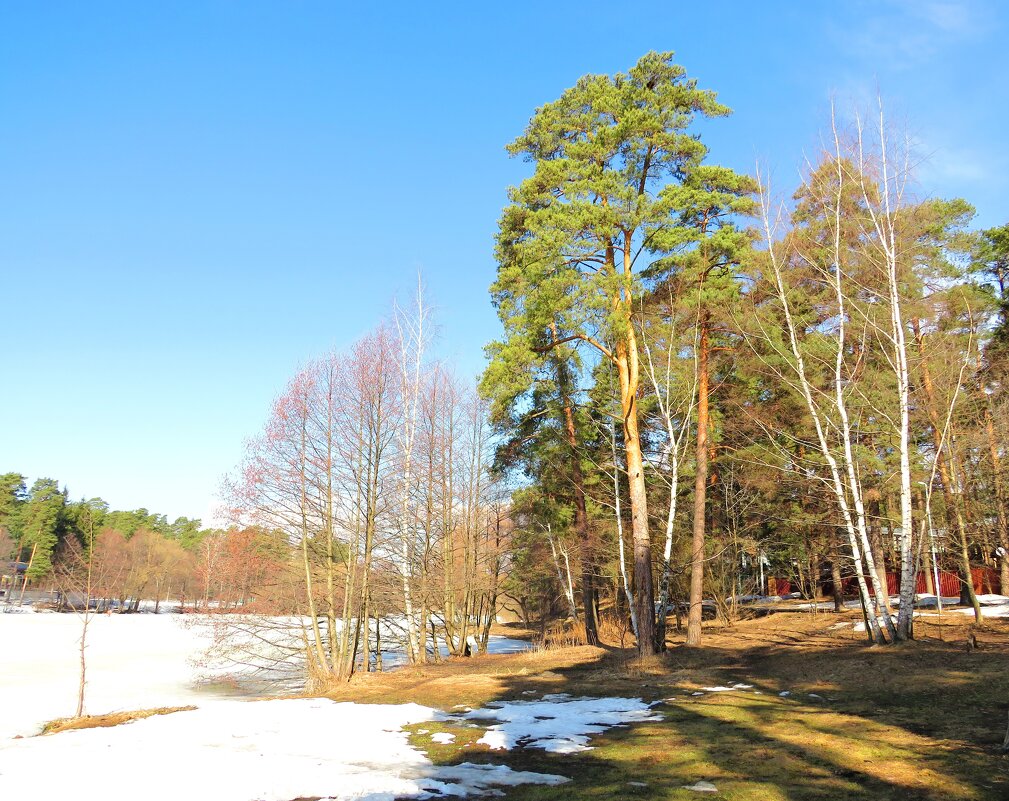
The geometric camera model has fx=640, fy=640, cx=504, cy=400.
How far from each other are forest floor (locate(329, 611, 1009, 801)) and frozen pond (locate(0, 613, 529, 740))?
8159 millimetres

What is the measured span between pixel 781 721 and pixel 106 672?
93.3 feet

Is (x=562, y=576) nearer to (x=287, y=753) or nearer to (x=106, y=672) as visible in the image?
(x=106, y=672)

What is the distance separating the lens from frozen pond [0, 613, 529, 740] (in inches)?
683

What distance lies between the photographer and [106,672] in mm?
26328

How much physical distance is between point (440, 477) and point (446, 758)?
1658 cm

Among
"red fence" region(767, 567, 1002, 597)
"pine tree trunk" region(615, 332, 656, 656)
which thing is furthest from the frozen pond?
"red fence" region(767, 567, 1002, 597)

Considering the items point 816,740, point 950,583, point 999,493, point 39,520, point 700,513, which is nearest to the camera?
point 816,740

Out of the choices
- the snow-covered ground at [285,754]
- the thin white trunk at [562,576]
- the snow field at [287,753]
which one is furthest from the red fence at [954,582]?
the snow-covered ground at [285,754]

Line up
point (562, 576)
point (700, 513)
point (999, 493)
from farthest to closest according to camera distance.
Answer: point (562, 576), point (700, 513), point (999, 493)

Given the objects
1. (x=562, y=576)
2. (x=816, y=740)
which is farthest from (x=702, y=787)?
(x=562, y=576)

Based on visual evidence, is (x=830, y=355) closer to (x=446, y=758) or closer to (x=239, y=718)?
(x=446, y=758)

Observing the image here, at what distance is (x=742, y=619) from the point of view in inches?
922

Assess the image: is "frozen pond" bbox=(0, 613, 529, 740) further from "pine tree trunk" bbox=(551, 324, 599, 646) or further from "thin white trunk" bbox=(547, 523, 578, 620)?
"pine tree trunk" bbox=(551, 324, 599, 646)

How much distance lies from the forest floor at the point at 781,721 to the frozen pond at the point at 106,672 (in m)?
8.16
